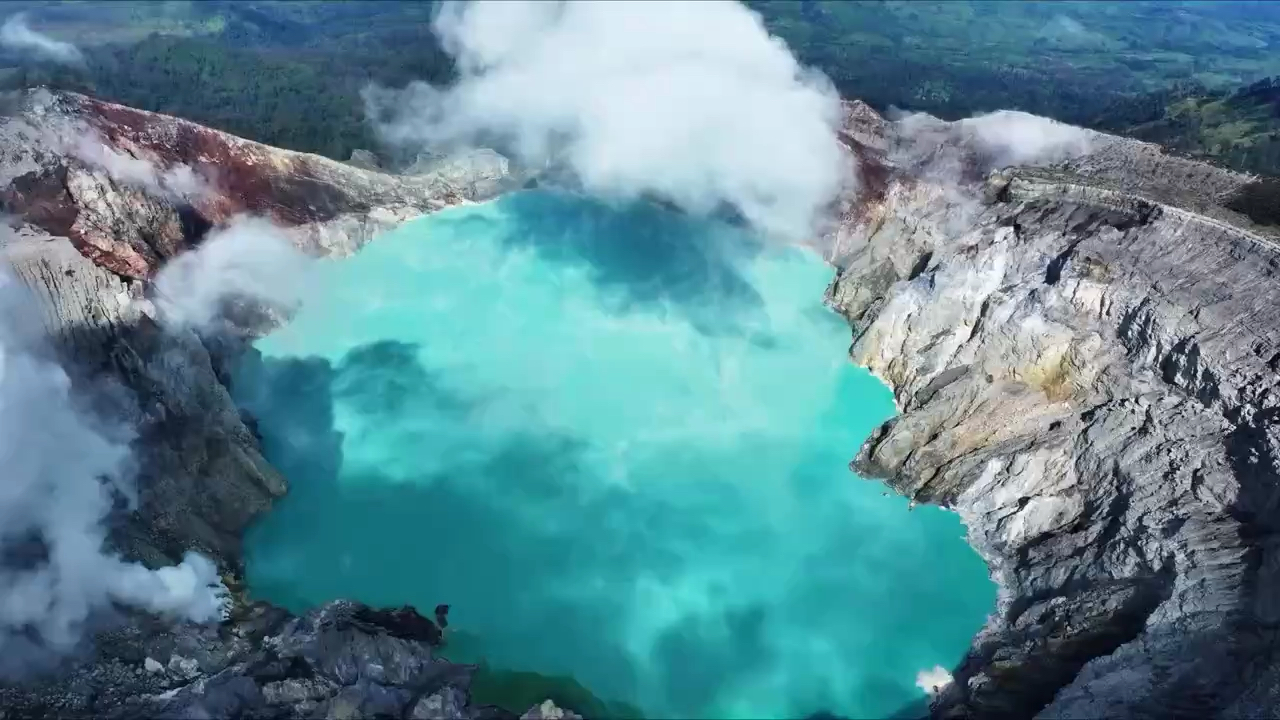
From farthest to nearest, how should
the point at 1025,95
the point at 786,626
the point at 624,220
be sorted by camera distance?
1. the point at 1025,95
2. the point at 624,220
3. the point at 786,626

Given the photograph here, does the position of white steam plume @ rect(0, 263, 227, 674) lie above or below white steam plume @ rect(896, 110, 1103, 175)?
below

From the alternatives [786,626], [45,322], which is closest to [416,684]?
[786,626]

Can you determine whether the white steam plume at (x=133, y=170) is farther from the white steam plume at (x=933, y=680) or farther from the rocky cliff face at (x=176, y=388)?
the white steam plume at (x=933, y=680)

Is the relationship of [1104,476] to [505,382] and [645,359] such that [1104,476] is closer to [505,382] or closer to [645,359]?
[645,359]

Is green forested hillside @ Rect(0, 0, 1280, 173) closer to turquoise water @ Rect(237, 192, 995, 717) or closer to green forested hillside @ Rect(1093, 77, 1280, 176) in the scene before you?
green forested hillside @ Rect(1093, 77, 1280, 176)

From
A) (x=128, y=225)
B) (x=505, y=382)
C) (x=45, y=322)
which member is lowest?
(x=45, y=322)

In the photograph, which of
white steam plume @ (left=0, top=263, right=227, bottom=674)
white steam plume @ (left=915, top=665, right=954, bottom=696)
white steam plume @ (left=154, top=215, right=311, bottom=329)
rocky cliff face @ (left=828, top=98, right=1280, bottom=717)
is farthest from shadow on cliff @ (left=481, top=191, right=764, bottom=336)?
white steam plume @ (left=0, top=263, right=227, bottom=674)
